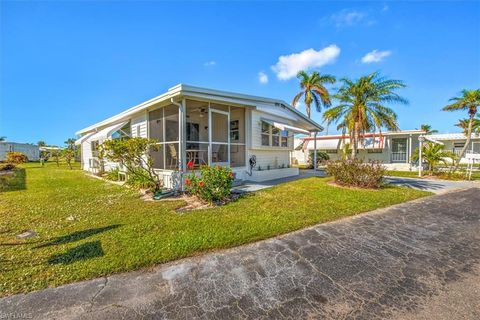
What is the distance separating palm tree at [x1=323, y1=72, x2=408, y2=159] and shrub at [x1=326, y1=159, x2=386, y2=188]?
236 inches

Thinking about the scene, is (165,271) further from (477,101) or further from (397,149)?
(397,149)

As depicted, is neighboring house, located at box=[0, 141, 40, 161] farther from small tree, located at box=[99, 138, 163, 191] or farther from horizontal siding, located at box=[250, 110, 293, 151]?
horizontal siding, located at box=[250, 110, 293, 151]

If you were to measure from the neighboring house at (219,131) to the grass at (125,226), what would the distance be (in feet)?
9.18

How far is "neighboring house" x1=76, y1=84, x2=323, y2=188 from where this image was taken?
917 centimetres

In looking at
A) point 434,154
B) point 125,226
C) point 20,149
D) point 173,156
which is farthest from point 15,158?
point 434,154

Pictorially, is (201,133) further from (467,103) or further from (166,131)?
(467,103)

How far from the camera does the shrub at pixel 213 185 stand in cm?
660

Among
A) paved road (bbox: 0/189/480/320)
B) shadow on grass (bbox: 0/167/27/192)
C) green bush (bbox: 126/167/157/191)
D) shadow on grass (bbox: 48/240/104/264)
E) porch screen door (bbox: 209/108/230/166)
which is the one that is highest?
porch screen door (bbox: 209/108/230/166)

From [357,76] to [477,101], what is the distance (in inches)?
314

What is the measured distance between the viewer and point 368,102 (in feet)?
50.7

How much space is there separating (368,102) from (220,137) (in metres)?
11.2

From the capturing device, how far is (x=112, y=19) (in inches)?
351

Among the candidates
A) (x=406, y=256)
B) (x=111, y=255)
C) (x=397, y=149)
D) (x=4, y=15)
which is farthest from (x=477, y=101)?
(x=4, y=15)

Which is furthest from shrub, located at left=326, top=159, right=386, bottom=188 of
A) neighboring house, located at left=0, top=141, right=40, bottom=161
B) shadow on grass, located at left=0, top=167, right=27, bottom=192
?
neighboring house, located at left=0, top=141, right=40, bottom=161
